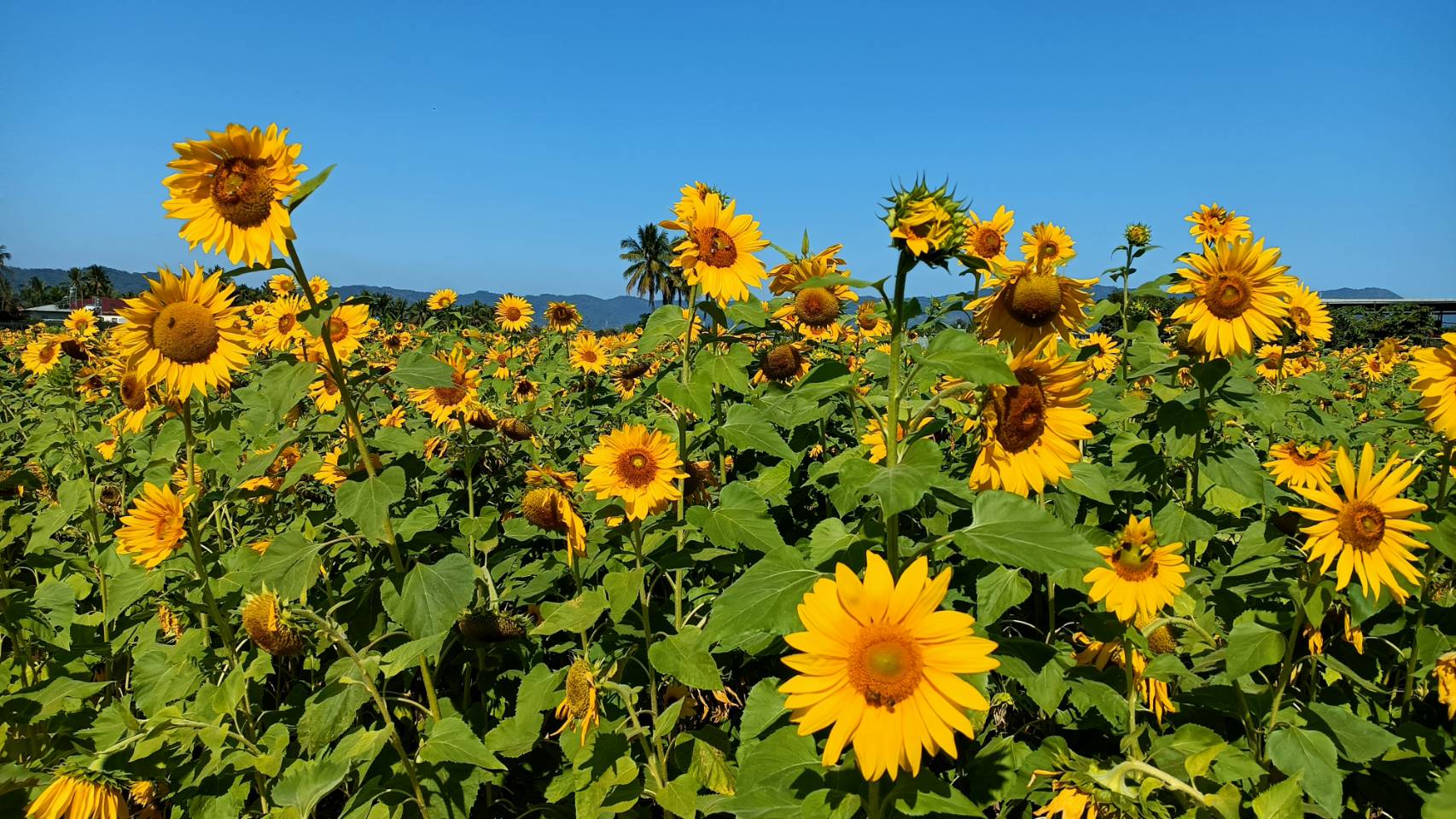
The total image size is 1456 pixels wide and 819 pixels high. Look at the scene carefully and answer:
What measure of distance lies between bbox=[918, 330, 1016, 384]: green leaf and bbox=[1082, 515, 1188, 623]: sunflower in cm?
114

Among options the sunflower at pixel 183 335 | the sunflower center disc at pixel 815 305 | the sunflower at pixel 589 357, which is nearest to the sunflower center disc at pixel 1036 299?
the sunflower center disc at pixel 815 305

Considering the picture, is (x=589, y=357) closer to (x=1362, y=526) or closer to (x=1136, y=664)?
(x=1136, y=664)

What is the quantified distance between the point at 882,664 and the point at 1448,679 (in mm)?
2077

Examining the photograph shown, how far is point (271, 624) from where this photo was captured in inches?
84.0

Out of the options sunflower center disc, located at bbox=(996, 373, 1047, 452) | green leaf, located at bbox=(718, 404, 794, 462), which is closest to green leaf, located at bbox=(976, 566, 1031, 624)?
sunflower center disc, located at bbox=(996, 373, 1047, 452)

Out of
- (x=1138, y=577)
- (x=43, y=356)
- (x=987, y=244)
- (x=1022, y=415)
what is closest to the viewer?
(x=1022, y=415)

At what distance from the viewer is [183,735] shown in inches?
90.0

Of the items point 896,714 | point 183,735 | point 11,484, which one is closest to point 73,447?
point 11,484

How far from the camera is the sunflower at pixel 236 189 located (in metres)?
2.08

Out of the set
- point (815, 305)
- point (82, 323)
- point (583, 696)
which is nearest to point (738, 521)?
point (583, 696)

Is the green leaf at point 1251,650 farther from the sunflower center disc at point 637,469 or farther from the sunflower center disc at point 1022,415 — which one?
the sunflower center disc at point 637,469

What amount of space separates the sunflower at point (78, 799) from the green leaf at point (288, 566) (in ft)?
2.37

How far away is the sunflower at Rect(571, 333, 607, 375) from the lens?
25.3ft

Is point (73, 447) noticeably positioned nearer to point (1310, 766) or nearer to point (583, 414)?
point (583, 414)
